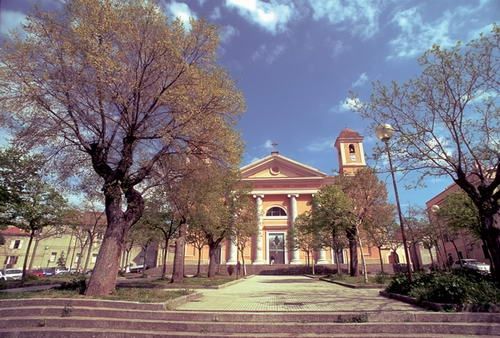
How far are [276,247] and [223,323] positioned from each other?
3830 centimetres

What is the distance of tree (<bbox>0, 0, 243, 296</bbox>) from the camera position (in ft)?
29.1

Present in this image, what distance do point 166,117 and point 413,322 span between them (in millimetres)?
9192

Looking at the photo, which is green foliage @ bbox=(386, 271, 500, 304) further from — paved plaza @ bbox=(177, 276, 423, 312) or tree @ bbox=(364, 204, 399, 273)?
tree @ bbox=(364, 204, 399, 273)

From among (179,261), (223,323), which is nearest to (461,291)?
(223,323)

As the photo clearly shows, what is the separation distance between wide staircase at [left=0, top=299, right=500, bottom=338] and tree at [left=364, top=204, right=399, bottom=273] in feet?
53.7

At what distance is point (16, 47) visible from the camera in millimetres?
8875

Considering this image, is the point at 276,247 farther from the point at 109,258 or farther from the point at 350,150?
the point at 109,258

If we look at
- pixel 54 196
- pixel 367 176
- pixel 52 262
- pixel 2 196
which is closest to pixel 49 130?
pixel 2 196

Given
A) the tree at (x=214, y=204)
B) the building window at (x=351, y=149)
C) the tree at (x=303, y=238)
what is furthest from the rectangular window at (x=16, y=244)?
the building window at (x=351, y=149)

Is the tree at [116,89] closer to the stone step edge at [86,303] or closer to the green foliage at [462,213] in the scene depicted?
the stone step edge at [86,303]

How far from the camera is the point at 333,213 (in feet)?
70.3

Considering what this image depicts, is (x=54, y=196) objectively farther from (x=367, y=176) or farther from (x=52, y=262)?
(x=52, y=262)

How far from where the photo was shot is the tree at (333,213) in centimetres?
2059

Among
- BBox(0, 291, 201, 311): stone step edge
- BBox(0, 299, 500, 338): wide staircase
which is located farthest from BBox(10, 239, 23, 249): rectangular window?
BBox(0, 299, 500, 338): wide staircase
